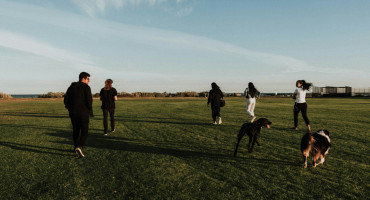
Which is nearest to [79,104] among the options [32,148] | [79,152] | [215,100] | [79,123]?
[79,123]

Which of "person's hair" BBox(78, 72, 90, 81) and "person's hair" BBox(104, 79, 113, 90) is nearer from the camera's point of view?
"person's hair" BBox(78, 72, 90, 81)

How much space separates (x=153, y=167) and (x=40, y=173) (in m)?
2.32

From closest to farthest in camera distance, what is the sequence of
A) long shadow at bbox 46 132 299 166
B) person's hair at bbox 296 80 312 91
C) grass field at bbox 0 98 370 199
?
1. grass field at bbox 0 98 370 199
2. long shadow at bbox 46 132 299 166
3. person's hair at bbox 296 80 312 91

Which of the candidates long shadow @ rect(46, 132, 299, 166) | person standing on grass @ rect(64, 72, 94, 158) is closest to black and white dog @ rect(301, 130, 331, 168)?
A: long shadow @ rect(46, 132, 299, 166)

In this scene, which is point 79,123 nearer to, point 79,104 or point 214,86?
point 79,104

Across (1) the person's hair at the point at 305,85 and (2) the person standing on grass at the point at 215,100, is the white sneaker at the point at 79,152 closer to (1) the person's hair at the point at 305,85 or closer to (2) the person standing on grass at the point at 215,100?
(2) the person standing on grass at the point at 215,100

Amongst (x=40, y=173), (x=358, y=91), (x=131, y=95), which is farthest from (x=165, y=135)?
(x=358, y=91)

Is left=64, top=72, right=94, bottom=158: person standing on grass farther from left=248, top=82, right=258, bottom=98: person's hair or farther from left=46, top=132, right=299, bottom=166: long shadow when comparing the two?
left=248, top=82, right=258, bottom=98: person's hair

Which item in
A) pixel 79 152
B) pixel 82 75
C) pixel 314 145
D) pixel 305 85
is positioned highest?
pixel 82 75

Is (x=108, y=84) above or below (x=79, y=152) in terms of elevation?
above

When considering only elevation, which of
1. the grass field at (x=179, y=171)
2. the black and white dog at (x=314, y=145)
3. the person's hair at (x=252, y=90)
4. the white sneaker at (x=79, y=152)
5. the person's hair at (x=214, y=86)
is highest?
the person's hair at (x=214, y=86)

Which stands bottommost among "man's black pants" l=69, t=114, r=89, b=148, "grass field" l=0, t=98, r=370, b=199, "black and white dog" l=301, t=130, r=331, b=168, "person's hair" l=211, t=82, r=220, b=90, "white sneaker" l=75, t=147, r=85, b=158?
"grass field" l=0, t=98, r=370, b=199

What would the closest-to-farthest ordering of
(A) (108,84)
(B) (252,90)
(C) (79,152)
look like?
(C) (79,152) → (A) (108,84) → (B) (252,90)

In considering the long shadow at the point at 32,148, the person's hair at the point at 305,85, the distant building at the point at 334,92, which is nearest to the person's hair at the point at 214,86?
the person's hair at the point at 305,85
